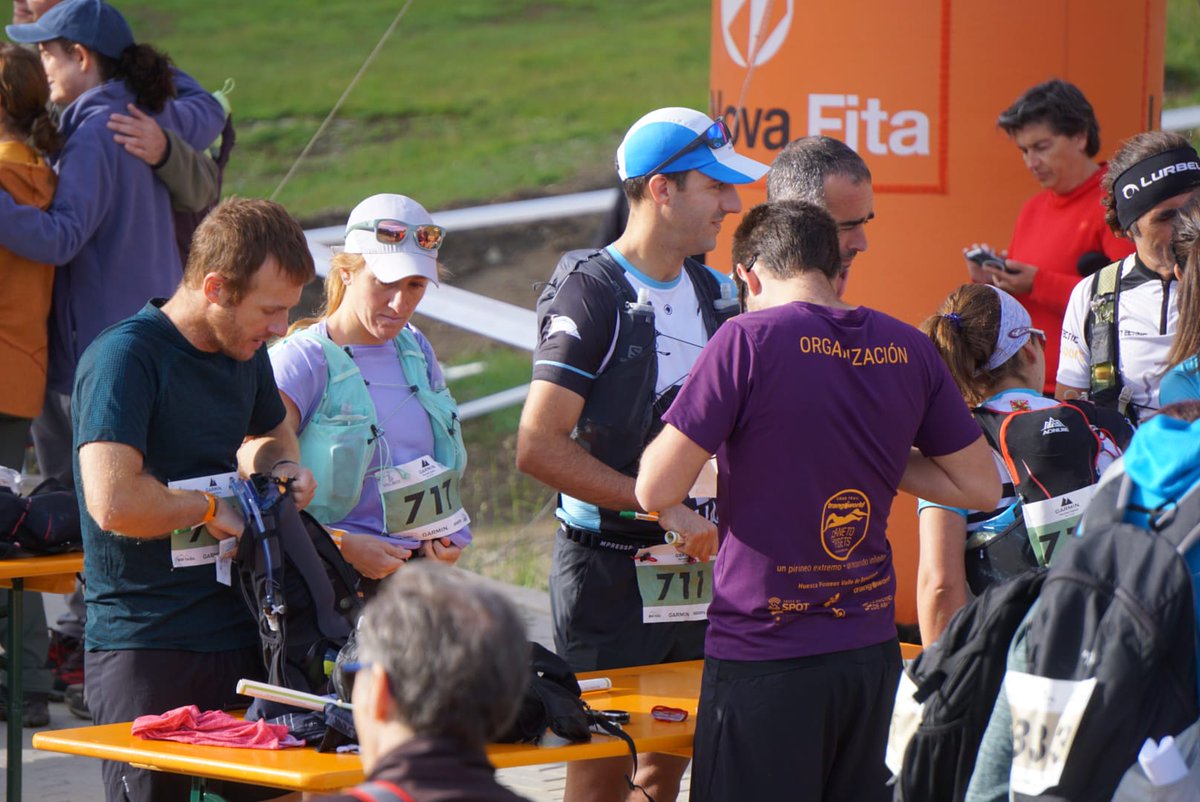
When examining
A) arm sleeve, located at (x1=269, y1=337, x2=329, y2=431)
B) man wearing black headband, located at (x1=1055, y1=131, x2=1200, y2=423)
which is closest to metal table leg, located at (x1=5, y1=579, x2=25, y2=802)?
arm sleeve, located at (x1=269, y1=337, x2=329, y2=431)

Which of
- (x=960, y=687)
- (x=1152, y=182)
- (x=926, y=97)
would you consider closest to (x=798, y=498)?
(x=960, y=687)

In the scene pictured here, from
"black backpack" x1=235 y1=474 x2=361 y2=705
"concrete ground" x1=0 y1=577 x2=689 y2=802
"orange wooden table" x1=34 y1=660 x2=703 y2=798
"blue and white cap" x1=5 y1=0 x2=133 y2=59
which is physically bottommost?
"concrete ground" x1=0 y1=577 x2=689 y2=802

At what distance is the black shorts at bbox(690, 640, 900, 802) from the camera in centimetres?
296

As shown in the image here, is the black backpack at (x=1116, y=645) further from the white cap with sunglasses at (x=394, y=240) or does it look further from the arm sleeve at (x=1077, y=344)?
the arm sleeve at (x=1077, y=344)

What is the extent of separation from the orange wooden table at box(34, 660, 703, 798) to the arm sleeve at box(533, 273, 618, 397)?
2.35 feet

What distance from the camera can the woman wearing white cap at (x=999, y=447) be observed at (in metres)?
3.35

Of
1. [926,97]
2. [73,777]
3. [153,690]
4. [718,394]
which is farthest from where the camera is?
[926,97]

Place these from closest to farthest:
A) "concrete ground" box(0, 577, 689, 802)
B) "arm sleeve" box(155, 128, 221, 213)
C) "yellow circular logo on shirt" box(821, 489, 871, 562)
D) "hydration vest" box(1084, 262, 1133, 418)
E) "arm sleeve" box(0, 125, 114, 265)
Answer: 1. "yellow circular logo on shirt" box(821, 489, 871, 562)
2. "hydration vest" box(1084, 262, 1133, 418)
3. "concrete ground" box(0, 577, 689, 802)
4. "arm sleeve" box(0, 125, 114, 265)
5. "arm sleeve" box(155, 128, 221, 213)

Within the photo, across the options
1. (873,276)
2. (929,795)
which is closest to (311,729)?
(929,795)

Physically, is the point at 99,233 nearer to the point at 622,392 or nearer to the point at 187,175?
the point at 187,175

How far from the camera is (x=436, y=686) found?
183cm

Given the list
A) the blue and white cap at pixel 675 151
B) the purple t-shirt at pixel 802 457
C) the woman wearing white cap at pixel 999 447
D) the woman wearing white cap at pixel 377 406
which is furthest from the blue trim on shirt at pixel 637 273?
the purple t-shirt at pixel 802 457

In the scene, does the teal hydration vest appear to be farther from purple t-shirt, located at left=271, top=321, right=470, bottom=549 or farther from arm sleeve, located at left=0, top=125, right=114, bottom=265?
arm sleeve, located at left=0, top=125, right=114, bottom=265

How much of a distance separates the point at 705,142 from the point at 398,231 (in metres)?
0.78
